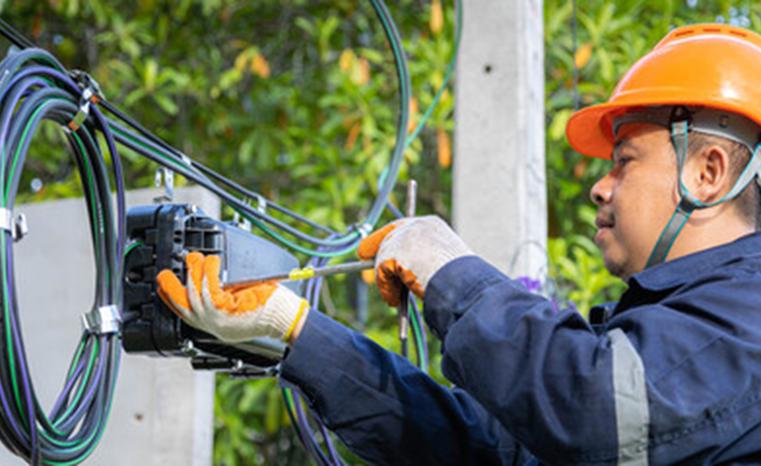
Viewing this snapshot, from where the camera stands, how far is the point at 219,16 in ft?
15.7

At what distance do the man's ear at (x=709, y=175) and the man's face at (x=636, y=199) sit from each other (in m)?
0.03

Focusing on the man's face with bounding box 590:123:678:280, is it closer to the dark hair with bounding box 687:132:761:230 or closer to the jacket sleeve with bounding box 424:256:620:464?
the dark hair with bounding box 687:132:761:230

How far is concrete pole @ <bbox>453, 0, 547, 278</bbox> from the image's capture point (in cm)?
251

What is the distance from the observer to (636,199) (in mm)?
1499

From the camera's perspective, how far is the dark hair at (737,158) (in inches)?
58.2

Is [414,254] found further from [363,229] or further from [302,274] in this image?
[363,229]

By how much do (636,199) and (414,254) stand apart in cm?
37

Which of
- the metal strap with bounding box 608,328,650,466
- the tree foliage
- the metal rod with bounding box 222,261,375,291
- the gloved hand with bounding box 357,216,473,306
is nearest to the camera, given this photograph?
the metal strap with bounding box 608,328,650,466

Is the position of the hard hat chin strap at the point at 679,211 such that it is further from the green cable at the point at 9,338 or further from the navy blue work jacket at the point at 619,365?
the green cable at the point at 9,338

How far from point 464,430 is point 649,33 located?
2919 mm

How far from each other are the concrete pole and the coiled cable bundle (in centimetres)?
119

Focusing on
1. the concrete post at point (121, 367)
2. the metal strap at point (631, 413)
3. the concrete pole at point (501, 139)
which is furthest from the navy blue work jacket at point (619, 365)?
the concrete post at point (121, 367)

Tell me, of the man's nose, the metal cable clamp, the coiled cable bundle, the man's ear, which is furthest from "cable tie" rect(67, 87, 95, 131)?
the man's ear

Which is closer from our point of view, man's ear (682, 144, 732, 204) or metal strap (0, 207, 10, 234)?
metal strap (0, 207, 10, 234)
